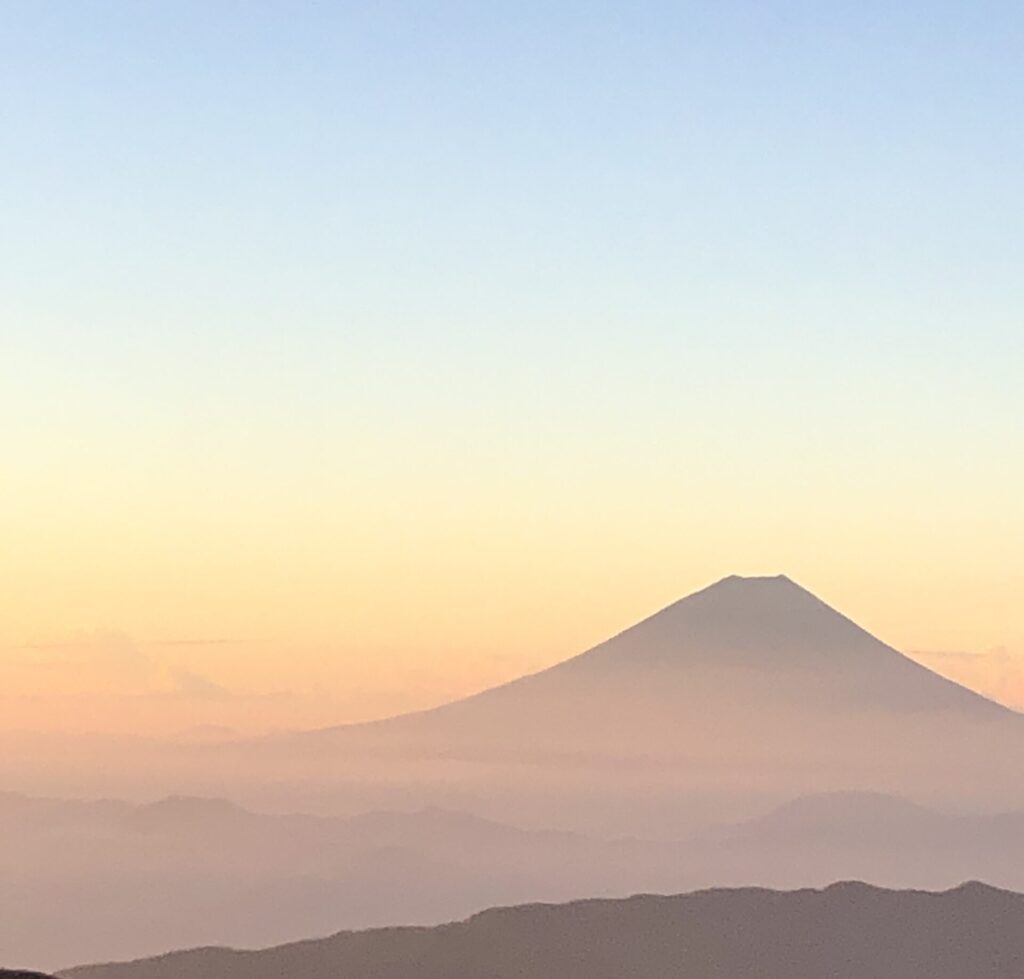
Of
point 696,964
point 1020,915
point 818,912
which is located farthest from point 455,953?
point 1020,915

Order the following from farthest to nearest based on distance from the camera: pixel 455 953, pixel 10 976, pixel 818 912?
pixel 818 912 < pixel 455 953 < pixel 10 976

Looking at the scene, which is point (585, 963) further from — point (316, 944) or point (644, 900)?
point (316, 944)

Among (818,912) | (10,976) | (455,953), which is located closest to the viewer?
(10,976)

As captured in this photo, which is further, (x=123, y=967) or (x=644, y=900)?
(x=644, y=900)

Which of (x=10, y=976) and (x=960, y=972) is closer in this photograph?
(x=10, y=976)

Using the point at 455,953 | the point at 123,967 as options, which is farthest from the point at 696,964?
the point at 123,967

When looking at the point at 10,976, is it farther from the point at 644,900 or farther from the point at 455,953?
the point at 644,900
